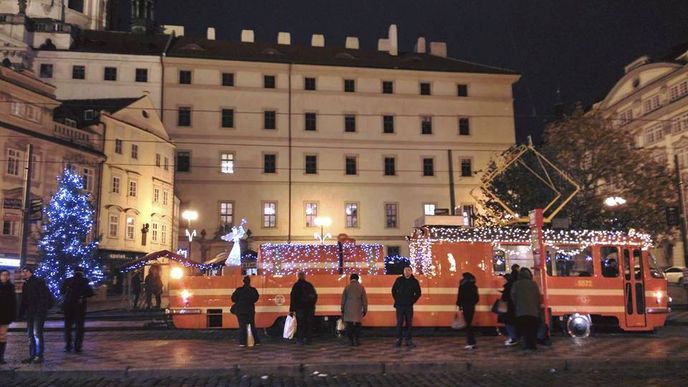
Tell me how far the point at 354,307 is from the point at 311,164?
119 feet

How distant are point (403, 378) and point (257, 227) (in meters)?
38.2

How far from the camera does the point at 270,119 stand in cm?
4972

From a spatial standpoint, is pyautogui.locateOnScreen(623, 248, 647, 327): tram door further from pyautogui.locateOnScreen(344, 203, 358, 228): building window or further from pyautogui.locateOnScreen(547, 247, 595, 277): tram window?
pyautogui.locateOnScreen(344, 203, 358, 228): building window

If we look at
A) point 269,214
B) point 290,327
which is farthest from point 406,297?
point 269,214

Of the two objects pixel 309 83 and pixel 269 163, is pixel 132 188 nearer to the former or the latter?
pixel 269 163

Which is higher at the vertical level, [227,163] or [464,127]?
[464,127]

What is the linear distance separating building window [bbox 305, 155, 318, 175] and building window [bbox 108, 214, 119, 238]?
15902 mm

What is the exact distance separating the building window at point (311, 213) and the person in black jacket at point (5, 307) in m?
36.8

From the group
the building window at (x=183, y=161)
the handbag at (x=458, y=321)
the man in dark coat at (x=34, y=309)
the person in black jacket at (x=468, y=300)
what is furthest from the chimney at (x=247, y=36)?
the man in dark coat at (x=34, y=309)

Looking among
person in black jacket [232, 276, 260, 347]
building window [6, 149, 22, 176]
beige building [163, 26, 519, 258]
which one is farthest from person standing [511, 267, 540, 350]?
beige building [163, 26, 519, 258]

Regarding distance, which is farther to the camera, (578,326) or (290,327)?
(578,326)

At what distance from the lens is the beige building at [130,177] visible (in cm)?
3909

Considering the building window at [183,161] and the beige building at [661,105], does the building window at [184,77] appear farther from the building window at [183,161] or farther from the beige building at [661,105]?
the beige building at [661,105]

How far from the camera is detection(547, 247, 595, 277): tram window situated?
1617cm
